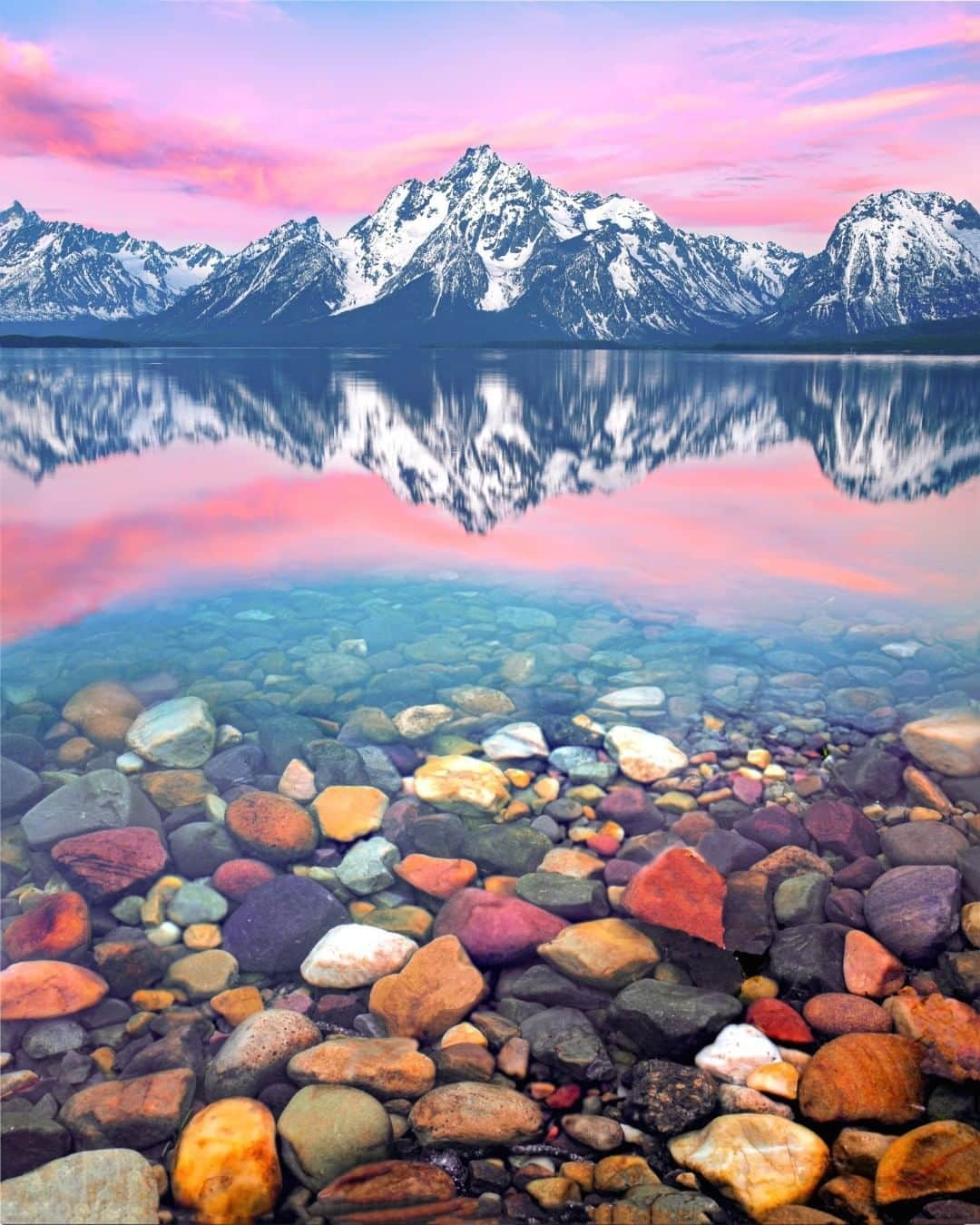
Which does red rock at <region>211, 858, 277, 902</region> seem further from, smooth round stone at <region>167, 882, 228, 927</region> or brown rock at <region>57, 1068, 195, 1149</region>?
brown rock at <region>57, 1068, 195, 1149</region>

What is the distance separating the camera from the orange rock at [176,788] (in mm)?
10367

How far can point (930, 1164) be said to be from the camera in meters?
5.56

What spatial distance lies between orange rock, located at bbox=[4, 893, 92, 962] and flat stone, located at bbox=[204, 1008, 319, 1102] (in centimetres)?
201

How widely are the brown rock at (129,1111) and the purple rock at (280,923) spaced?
1.53m

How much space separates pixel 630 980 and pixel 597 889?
3.95ft

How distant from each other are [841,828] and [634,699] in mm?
4203

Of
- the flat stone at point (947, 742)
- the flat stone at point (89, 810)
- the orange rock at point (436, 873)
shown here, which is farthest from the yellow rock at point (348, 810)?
the flat stone at point (947, 742)

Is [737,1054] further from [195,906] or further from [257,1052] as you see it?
[195,906]

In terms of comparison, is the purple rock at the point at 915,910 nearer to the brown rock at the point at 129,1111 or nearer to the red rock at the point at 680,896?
the red rock at the point at 680,896

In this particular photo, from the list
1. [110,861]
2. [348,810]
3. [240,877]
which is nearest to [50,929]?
[110,861]

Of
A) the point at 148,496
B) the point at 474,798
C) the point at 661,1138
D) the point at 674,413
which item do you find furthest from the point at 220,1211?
the point at 674,413

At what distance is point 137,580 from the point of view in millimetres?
20547

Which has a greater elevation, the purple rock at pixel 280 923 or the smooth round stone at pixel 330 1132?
the purple rock at pixel 280 923

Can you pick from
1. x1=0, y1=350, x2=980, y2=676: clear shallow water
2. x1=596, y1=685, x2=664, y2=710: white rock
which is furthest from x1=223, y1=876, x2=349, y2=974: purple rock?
x1=0, y1=350, x2=980, y2=676: clear shallow water
